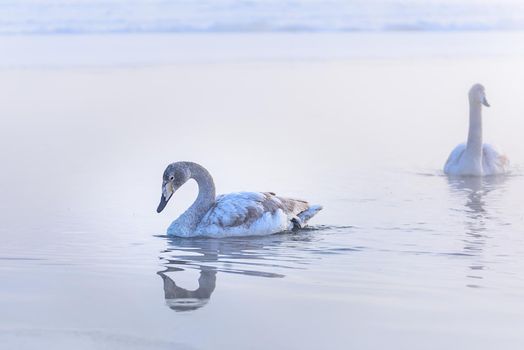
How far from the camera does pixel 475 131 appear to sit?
40.9ft

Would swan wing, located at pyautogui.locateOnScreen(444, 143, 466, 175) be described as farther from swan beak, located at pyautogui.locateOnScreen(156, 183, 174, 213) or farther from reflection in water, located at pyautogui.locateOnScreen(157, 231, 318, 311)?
swan beak, located at pyautogui.locateOnScreen(156, 183, 174, 213)

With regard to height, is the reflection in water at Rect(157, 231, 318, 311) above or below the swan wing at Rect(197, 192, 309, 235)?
below

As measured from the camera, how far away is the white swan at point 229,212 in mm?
9062

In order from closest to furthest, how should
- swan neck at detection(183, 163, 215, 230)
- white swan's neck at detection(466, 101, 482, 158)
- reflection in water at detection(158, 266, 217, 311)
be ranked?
reflection in water at detection(158, 266, 217, 311) → swan neck at detection(183, 163, 215, 230) → white swan's neck at detection(466, 101, 482, 158)

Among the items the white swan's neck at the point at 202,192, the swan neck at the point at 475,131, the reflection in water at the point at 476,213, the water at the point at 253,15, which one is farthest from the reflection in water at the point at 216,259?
the water at the point at 253,15

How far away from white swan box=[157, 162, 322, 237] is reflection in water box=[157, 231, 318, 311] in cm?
9

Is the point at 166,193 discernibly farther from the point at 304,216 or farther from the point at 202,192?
the point at 304,216

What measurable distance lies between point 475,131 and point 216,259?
5122 millimetres

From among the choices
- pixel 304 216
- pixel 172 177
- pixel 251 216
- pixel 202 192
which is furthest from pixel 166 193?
pixel 304 216

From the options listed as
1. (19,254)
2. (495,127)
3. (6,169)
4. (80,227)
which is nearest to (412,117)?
(495,127)

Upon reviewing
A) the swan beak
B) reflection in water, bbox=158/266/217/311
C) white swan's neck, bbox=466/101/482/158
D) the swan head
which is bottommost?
reflection in water, bbox=158/266/217/311

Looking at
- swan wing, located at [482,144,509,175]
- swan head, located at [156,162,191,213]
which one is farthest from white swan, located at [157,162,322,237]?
swan wing, located at [482,144,509,175]

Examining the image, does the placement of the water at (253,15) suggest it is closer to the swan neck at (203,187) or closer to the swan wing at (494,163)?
the swan wing at (494,163)

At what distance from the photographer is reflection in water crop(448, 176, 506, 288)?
768cm
